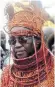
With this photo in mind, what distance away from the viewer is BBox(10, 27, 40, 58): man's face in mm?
2420

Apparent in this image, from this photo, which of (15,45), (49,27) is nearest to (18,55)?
(15,45)

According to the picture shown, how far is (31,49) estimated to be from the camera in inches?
96.0

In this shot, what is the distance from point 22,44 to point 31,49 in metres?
0.06

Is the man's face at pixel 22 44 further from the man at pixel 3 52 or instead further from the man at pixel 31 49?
the man at pixel 3 52

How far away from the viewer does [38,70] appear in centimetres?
244

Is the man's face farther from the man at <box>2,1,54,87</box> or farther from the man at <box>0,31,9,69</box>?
the man at <box>0,31,9,69</box>

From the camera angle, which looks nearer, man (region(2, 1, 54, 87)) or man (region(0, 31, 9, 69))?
man (region(2, 1, 54, 87))

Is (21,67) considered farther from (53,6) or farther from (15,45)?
(53,6)

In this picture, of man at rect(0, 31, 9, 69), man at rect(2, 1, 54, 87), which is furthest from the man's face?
man at rect(0, 31, 9, 69)

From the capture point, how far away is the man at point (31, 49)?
2424 mm

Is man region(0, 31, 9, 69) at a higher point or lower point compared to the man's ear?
lower

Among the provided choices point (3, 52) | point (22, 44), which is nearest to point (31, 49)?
point (22, 44)

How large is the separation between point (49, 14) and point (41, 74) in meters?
0.34

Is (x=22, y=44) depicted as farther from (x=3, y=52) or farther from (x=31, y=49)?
(x=3, y=52)
